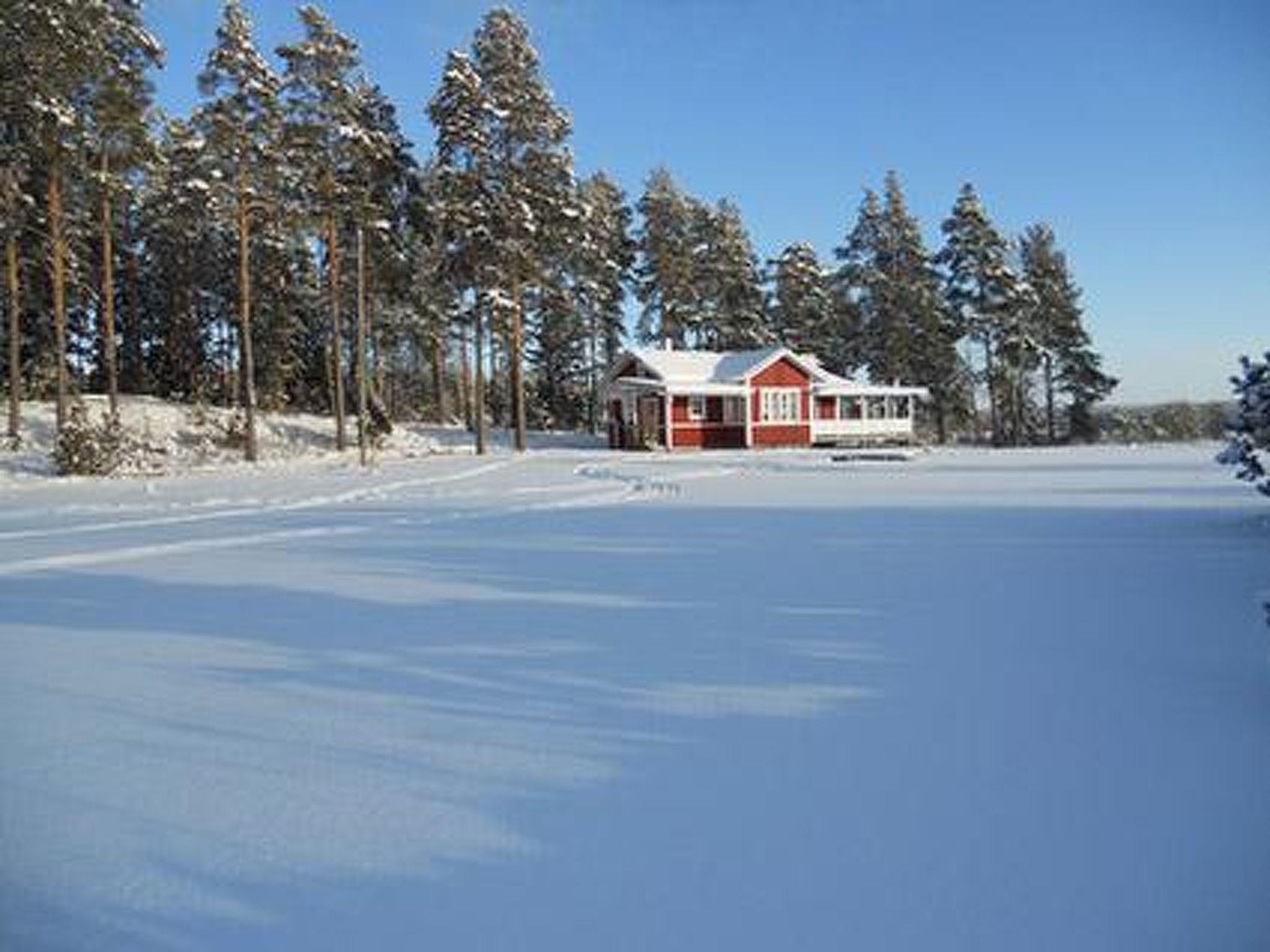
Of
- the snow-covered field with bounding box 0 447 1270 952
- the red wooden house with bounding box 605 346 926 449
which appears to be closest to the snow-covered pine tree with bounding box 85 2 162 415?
the red wooden house with bounding box 605 346 926 449

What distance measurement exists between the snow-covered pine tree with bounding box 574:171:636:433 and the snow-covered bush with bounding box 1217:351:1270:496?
3985cm

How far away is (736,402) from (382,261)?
16154 mm

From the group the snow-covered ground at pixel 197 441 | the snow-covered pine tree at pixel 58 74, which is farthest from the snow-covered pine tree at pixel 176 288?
the snow-covered pine tree at pixel 58 74

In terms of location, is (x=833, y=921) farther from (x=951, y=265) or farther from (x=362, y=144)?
(x=951, y=265)

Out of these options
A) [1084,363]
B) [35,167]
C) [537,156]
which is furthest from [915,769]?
[1084,363]

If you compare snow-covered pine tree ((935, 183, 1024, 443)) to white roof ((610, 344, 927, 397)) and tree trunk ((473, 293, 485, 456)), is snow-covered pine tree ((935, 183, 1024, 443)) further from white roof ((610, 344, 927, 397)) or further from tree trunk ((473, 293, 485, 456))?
tree trunk ((473, 293, 485, 456))

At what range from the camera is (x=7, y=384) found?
3291 centimetres

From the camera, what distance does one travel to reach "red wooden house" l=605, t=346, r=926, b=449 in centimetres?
4088

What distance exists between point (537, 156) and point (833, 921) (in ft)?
116

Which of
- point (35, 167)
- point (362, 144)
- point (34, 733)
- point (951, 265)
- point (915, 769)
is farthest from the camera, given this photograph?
point (951, 265)

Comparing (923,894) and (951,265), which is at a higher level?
(951,265)

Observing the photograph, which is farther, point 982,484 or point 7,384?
point 7,384

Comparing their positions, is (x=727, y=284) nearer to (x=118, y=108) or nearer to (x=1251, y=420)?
(x=118, y=108)

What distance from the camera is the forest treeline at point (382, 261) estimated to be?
2717cm
